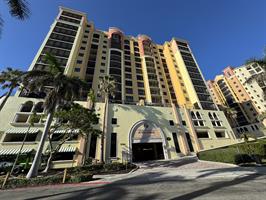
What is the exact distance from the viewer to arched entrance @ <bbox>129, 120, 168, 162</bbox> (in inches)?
1282

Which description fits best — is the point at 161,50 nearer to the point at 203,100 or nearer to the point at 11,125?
the point at 203,100

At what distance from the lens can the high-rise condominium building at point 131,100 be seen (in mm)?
28000

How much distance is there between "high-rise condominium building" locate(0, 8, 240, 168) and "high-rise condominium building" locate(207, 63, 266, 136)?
2850cm

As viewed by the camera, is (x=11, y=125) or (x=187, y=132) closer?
(x=11, y=125)

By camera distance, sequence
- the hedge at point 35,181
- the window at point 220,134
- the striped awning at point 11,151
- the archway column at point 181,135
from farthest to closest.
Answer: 1. the window at point 220,134
2. the archway column at point 181,135
3. the striped awning at point 11,151
4. the hedge at point 35,181

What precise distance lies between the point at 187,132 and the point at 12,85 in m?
38.2

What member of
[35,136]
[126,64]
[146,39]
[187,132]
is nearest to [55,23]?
[126,64]

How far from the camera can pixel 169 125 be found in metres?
36.0

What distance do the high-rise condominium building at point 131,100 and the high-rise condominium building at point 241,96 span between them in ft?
93.5

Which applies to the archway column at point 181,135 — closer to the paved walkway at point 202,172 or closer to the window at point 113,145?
the paved walkway at point 202,172

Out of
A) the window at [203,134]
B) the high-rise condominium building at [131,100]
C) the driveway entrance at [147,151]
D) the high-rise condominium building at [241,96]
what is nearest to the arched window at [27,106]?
the high-rise condominium building at [131,100]

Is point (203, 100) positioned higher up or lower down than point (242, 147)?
higher up

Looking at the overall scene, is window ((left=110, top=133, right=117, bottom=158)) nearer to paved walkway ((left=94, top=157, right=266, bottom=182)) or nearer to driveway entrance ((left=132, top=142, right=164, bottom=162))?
driveway entrance ((left=132, top=142, right=164, bottom=162))

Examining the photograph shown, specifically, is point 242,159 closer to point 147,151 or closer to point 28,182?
point 147,151
